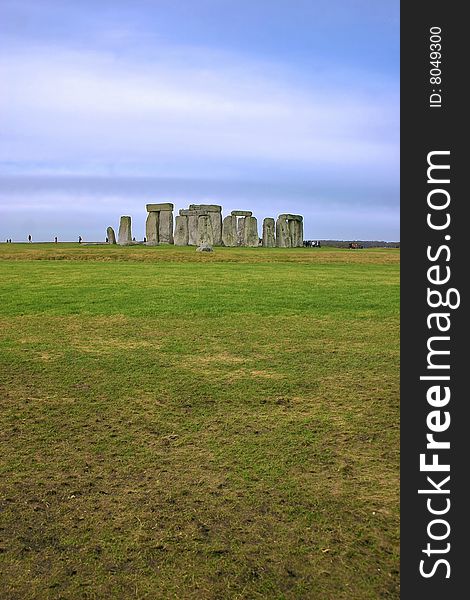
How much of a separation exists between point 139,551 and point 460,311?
2.03 metres

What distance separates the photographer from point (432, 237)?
1730 millimetres

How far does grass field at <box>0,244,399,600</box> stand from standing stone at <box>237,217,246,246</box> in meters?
25.4

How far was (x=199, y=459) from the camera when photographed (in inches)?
157

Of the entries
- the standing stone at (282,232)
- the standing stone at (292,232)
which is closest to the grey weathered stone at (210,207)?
the standing stone at (282,232)

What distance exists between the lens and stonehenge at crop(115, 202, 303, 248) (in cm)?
3391

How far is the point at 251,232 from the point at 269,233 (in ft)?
4.44

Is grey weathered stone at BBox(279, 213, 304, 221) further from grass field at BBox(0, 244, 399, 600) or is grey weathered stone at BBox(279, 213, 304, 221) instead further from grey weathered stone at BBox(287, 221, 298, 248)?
grass field at BBox(0, 244, 399, 600)

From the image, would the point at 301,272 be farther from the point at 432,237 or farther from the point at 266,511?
the point at 432,237

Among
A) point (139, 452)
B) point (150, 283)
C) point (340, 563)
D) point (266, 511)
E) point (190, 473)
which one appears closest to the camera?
point (340, 563)

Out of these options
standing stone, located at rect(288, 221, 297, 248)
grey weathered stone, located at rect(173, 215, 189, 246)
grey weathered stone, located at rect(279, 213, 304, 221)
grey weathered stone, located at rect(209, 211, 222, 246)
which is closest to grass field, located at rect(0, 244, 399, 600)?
grey weathered stone, located at rect(173, 215, 189, 246)

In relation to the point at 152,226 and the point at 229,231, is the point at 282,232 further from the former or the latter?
the point at 152,226

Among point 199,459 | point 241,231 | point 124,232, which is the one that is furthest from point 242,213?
point 199,459

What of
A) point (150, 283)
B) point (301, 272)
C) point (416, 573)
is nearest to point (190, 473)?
point (416, 573)

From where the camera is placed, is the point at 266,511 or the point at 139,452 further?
the point at 139,452
